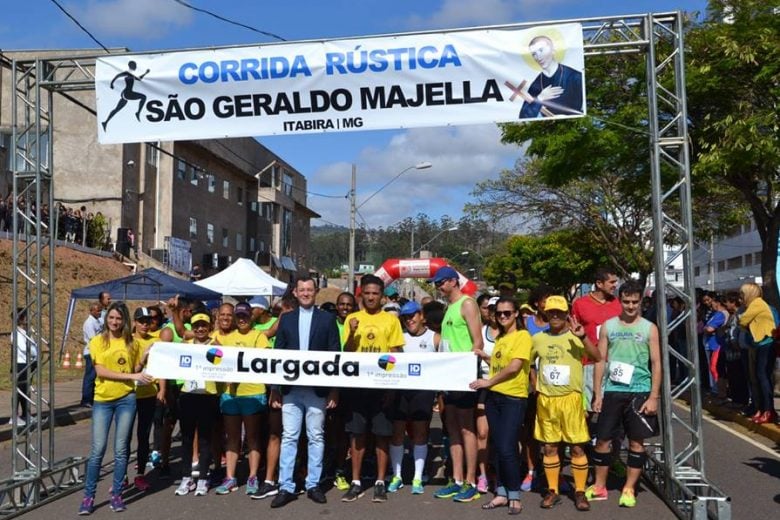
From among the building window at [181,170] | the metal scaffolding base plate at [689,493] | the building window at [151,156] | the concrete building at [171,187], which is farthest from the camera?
the building window at [181,170]

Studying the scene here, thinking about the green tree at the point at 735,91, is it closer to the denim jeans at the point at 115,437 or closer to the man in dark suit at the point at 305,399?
the man in dark suit at the point at 305,399

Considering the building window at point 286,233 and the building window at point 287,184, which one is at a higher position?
the building window at point 287,184

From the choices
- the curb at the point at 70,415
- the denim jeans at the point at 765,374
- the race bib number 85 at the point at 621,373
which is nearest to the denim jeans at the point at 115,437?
the race bib number 85 at the point at 621,373

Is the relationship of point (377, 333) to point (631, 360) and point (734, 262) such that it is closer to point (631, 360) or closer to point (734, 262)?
point (631, 360)

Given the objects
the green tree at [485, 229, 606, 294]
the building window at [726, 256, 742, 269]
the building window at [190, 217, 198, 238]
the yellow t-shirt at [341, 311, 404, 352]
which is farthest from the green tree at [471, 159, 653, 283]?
the building window at [726, 256, 742, 269]

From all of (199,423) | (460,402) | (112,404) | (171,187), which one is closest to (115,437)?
(112,404)

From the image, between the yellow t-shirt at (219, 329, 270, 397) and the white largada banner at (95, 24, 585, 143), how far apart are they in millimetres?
1970

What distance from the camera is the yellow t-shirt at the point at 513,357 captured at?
670cm

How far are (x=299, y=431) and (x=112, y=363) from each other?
179 centimetres

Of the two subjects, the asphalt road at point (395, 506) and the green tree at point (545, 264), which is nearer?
the asphalt road at point (395, 506)

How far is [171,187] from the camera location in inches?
1529

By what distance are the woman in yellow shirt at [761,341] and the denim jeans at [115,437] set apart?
8074mm

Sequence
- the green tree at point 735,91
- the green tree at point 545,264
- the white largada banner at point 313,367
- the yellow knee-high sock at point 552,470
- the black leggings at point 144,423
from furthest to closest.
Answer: the green tree at point 545,264
the green tree at point 735,91
the black leggings at point 144,423
the white largada banner at point 313,367
the yellow knee-high sock at point 552,470

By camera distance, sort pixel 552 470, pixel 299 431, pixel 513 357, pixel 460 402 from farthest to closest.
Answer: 1. pixel 460 402
2. pixel 299 431
3. pixel 552 470
4. pixel 513 357
